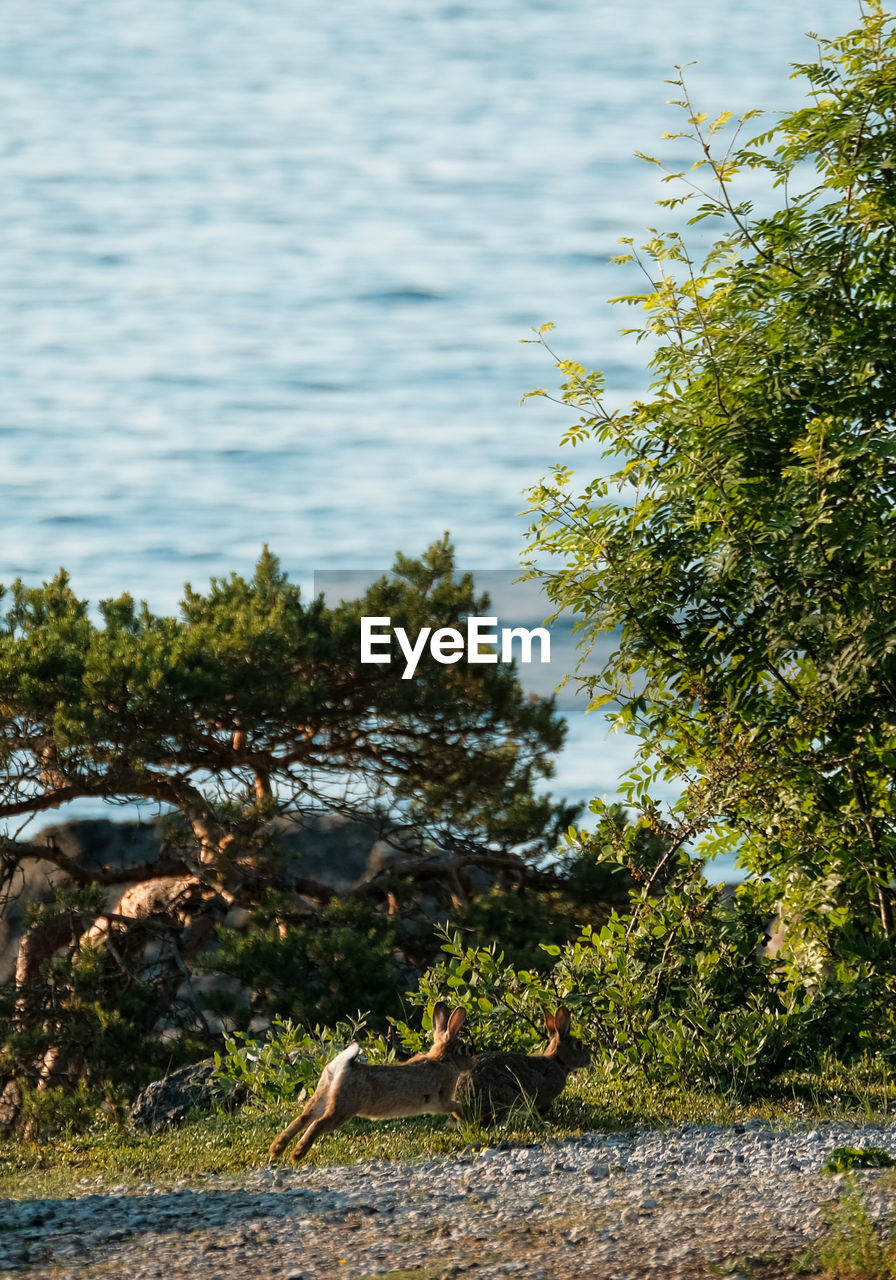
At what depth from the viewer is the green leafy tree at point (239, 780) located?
14.4 metres

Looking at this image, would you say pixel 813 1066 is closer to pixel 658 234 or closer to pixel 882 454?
pixel 882 454

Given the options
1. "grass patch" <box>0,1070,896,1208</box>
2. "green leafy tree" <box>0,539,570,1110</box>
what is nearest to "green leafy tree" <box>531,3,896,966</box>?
"grass patch" <box>0,1070,896,1208</box>

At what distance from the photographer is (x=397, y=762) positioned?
1672 cm

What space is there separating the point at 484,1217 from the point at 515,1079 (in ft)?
5.51

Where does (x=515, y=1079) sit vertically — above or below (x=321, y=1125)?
above

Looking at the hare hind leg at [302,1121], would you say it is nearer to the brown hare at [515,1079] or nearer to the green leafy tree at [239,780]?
the brown hare at [515,1079]

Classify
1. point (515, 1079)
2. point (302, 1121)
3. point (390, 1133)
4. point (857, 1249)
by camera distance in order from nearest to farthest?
point (857, 1249) < point (302, 1121) < point (515, 1079) < point (390, 1133)

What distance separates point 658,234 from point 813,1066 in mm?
5570

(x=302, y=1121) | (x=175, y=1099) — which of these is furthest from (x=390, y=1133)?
(x=175, y=1099)

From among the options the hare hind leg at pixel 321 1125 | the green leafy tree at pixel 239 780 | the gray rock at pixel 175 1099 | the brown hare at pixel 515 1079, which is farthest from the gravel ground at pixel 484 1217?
the green leafy tree at pixel 239 780

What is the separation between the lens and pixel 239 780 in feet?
52.3

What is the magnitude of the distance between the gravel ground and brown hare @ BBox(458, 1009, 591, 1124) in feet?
1.26

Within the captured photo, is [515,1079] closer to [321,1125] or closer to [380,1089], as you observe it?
[380,1089]

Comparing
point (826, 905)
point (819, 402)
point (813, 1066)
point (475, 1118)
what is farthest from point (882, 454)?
point (475, 1118)
